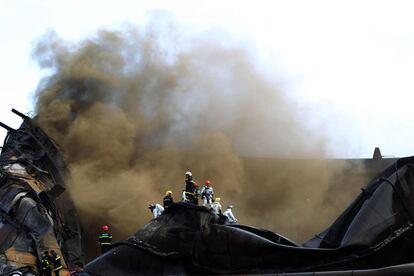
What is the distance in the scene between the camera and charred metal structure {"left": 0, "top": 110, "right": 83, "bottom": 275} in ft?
62.4

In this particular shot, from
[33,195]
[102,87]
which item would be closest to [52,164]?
[33,195]

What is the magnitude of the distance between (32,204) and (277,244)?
14800 millimetres

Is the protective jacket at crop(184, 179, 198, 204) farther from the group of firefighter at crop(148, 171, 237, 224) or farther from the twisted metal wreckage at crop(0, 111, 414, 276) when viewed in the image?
the twisted metal wreckage at crop(0, 111, 414, 276)

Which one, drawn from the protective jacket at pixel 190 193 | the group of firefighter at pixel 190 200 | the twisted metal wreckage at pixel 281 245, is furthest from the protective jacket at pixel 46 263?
the twisted metal wreckage at pixel 281 245

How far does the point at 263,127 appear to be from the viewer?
113 ft

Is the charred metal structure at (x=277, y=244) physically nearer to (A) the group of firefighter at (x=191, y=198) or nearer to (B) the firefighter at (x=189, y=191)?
(A) the group of firefighter at (x=191, y=198)

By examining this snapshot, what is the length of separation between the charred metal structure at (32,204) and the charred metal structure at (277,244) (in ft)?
→ 27.3

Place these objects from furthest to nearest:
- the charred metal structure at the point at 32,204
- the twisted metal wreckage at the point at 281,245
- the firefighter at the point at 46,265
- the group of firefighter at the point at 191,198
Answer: the charred metal structure at the point at 32,204
the group of firefighter at the point at 191,198
the firefighter at the point at 46,265
the twisted metal wreckage at the point at 281,245

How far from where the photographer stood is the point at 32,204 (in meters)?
21.5

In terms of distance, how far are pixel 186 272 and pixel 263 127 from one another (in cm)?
2562

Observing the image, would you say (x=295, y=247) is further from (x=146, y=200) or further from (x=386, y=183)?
(x=146, y=200)

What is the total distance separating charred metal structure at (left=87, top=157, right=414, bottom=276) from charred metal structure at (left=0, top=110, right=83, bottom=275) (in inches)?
328

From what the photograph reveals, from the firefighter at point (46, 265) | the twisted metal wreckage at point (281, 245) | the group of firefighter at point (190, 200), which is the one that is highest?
the group of firefighter at point (190, 200)

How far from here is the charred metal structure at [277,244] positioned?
827 centimetres
